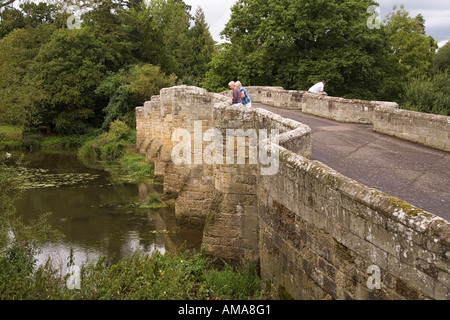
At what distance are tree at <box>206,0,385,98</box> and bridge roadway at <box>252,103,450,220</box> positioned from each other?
40.9 ft

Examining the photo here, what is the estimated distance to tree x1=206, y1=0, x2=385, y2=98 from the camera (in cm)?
2409

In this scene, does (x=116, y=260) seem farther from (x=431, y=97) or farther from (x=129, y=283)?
(x=431, y=97)

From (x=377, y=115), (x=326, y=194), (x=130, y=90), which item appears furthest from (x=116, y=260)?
(x=130, y=90)

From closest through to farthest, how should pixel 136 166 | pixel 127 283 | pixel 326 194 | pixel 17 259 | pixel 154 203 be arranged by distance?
pixel 326 194 → pixel 127 283 → pixel 17 259 → pixel 154 203 → pixel 136 166

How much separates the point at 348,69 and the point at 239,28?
766 centimetres

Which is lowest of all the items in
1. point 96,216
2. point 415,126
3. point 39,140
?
point 96,216

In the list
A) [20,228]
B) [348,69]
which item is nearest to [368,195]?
[20,228]

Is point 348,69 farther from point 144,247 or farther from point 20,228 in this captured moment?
point 20,228

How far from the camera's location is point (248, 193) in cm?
930

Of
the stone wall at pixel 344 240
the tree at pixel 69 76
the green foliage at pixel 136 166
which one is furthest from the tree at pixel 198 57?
the stone wall at pixel 344 240

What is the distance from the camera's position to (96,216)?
1705 centimetres

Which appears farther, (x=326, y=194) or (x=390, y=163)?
(x=390, y=163)

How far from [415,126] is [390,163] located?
230 centimetres
